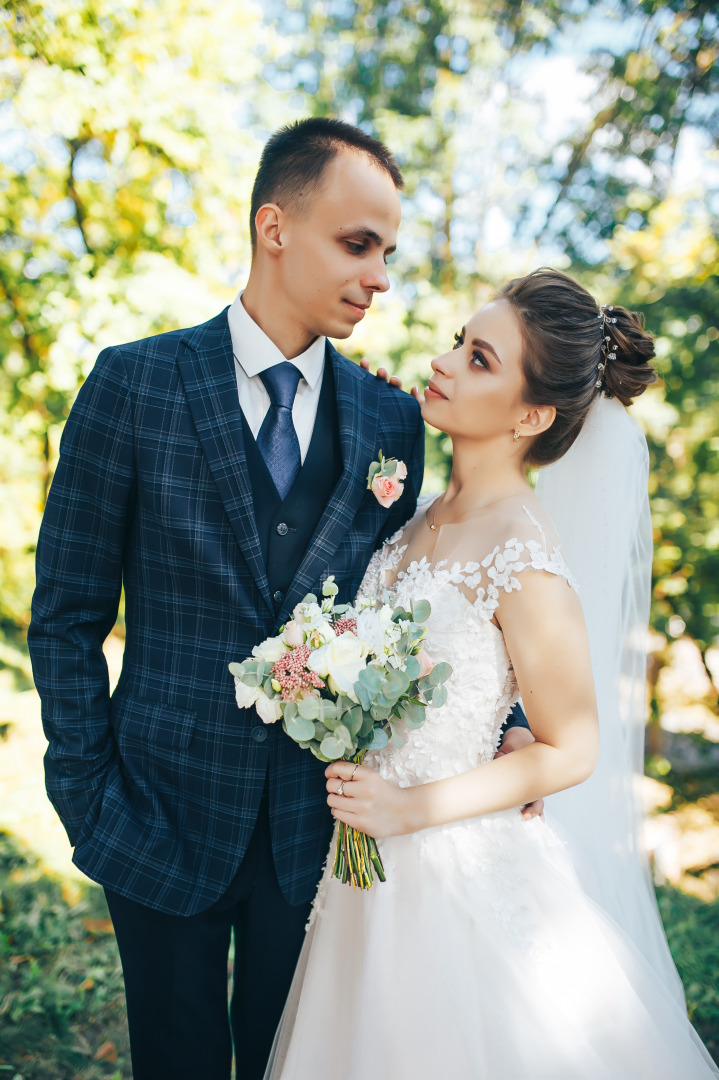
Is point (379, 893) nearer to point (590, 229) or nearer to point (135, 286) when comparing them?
point (135, 286)

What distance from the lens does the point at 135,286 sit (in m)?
4.55

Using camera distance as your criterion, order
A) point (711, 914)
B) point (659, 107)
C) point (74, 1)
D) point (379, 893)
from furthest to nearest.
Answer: point (659, 107) < point (74, 1) < point (711, 914) < point (379, 893)

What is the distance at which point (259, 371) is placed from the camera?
6.44ft

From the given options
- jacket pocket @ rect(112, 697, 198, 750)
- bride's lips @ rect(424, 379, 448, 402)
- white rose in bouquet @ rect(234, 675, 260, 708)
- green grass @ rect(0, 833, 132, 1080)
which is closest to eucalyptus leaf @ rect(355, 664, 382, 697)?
white rose in bouquet @ rect(234, 675, 260, 708)

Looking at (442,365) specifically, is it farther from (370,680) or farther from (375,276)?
(370,680)

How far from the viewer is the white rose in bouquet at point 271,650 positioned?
156 cm

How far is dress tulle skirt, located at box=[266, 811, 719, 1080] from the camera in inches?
62.7

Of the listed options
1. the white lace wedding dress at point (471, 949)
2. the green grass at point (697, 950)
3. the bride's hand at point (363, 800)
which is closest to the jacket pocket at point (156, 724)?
the bride's hand at point (363, 800)

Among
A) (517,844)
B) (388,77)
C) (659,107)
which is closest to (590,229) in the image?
(659,107)

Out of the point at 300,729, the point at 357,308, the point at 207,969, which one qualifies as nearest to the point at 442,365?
A: the point at 357,308

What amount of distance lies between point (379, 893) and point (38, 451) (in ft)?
17.4

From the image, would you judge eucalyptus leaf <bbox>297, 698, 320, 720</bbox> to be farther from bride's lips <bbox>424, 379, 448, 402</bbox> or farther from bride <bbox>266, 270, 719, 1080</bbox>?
bride's lips <bbox>424, 379, 448, 402</bbox>

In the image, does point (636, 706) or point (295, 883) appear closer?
point (295, 883)

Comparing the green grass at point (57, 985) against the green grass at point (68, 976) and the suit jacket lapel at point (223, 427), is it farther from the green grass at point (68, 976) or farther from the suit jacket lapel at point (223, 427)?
the suit jacket lapel at point (223, 427)
